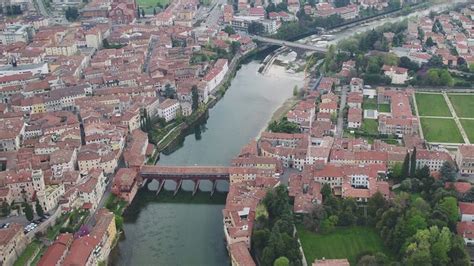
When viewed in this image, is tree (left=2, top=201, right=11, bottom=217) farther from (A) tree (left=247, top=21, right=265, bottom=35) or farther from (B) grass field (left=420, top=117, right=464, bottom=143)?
(A) tree (left=247, top=21, right=265, bottom=35)

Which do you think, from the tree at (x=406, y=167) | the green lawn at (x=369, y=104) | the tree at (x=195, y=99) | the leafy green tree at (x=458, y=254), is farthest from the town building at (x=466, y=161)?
the tree at (x=195, y=99)

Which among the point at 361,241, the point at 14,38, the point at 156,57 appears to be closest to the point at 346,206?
the point at 361,241

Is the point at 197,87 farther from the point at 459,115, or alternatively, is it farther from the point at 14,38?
→ the point at 14,38

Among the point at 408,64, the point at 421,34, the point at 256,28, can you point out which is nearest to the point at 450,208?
the point at 408,64

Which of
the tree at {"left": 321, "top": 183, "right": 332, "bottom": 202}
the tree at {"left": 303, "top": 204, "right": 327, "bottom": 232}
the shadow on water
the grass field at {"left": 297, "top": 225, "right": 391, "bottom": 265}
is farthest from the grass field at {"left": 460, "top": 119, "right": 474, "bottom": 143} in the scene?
the shadow on water

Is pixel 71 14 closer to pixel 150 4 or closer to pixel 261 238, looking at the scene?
pixel 150 4

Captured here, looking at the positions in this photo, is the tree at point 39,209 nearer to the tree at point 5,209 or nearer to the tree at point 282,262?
the tree at point 5,209
